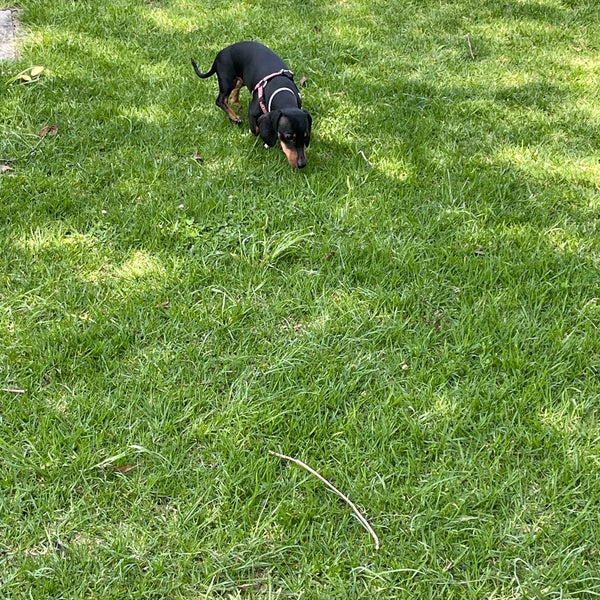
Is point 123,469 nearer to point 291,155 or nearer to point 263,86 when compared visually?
point 291,155

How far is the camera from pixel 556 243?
2.89 meters

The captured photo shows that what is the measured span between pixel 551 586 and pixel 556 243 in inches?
67.2

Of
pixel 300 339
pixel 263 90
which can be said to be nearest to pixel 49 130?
pixel 263 90

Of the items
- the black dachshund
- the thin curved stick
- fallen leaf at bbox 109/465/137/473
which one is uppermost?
the black dachshund

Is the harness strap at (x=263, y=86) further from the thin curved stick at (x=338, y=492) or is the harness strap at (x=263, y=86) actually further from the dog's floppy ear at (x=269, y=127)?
the thin curved stick at (x=338, y=492)

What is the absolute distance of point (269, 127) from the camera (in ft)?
11.2

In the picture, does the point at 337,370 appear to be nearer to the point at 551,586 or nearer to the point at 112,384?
the point at 112,384

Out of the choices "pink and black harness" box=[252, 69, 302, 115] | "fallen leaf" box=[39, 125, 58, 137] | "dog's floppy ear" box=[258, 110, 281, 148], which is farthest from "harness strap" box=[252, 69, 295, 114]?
"fallen leaf" box=[39, 125, 58, 137]

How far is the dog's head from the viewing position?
3.29 meters

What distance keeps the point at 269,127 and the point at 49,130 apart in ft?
4.42

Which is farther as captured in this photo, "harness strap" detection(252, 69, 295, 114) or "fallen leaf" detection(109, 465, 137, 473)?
"harness strap" detection(252, 69, 295, 114)

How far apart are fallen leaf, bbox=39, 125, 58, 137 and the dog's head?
1.24m

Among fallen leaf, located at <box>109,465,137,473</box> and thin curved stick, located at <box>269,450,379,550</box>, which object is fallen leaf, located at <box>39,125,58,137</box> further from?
thin curved stick, located at <box>269,450,379,550</box>

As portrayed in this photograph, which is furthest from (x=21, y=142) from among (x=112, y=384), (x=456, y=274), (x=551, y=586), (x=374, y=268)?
(x=551, y=586)
